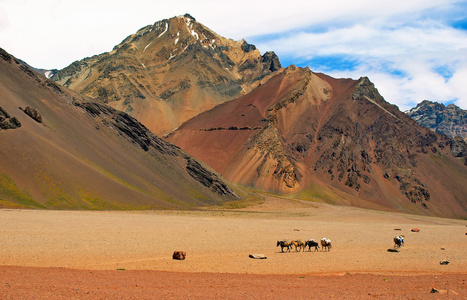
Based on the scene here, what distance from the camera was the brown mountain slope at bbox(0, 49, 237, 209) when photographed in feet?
202

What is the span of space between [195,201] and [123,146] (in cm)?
2019

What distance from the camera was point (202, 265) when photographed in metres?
25.6

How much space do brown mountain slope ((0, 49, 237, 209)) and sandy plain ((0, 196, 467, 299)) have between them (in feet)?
60.8

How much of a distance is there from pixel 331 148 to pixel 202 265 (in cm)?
12000

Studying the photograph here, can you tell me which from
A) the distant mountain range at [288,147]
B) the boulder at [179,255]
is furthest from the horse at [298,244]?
the distant mountain range at [288,147]

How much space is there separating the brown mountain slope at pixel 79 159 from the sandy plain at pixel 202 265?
729 inches

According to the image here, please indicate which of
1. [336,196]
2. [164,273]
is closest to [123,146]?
[336,196]

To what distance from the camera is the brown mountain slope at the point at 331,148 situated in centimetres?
12631

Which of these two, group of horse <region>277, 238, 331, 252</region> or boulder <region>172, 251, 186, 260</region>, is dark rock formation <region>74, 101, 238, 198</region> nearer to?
group of horse <region>277, 238, 331, 252</region>

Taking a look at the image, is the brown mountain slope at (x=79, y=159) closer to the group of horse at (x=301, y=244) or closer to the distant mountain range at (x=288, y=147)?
the distant mountain range at (x=288, y=147)

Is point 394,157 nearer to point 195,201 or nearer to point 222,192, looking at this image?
point 222,192

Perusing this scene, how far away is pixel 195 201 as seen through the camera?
8625 cm

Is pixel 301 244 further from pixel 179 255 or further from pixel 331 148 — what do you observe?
pixel 331 148

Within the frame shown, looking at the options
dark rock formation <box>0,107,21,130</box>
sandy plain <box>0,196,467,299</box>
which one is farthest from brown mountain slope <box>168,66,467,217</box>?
sandy plain <box>0,196,467,299</box>
